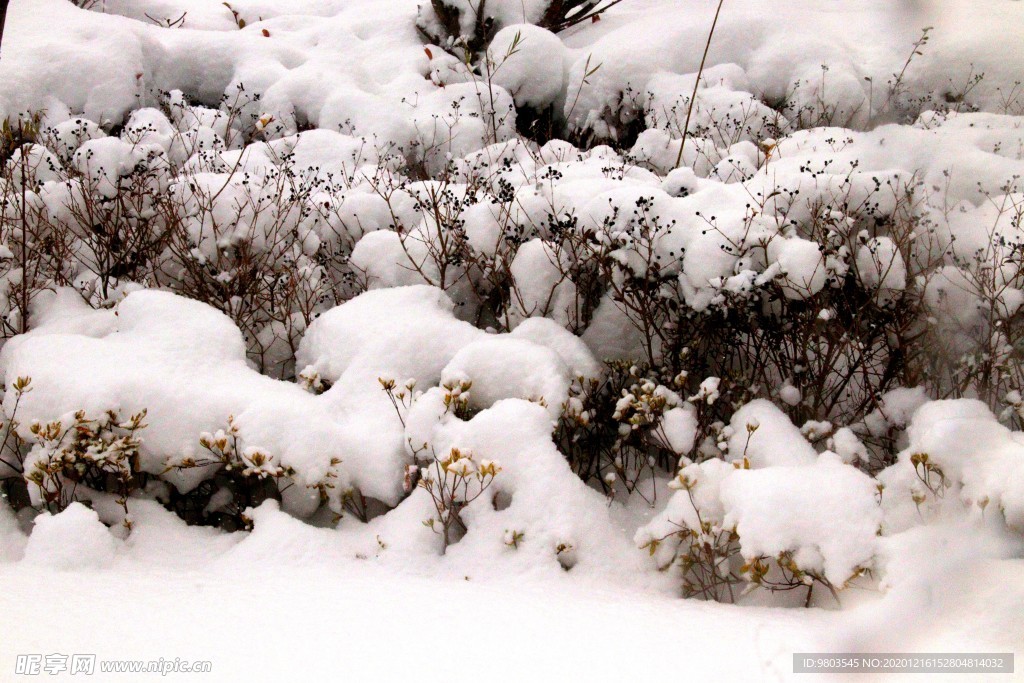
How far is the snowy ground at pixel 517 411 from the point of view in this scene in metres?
1.50

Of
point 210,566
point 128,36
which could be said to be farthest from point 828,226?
point 128,36

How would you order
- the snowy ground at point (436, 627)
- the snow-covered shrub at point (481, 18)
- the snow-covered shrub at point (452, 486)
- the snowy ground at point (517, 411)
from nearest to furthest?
the snowy ground at point (436, 627)
the snowy ground at point (517, 411)
the snow-covered shrub at point (452, 486)
the snow-covered shrub at point (481, 18)

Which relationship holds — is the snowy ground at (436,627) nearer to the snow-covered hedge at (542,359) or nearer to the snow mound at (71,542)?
the snow mound at (71,542)

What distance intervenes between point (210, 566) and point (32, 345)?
1198mm

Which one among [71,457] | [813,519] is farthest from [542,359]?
[71,457]

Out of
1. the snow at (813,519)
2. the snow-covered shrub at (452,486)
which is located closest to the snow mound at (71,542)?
the snow-covered shrub at (452,486)

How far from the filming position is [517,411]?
2.19m

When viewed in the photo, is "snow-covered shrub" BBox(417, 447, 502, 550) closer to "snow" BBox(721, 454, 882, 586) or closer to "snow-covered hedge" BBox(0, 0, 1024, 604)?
"snow-covered hedge" BBox(0, 0, 1024, 604)

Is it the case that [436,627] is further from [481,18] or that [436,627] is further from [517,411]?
[481,18]

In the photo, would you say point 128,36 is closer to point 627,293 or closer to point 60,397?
point 60,397

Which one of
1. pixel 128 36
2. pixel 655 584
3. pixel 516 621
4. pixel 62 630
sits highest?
pixel 128 36

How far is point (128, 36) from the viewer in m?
5.09

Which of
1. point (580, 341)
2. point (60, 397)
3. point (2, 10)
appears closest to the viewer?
point (60, 397)

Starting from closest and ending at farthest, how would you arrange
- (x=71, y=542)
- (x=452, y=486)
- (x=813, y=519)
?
1. (x=813, y=519)
2. (x=71, y=542)
3. (x=452, y=486)
